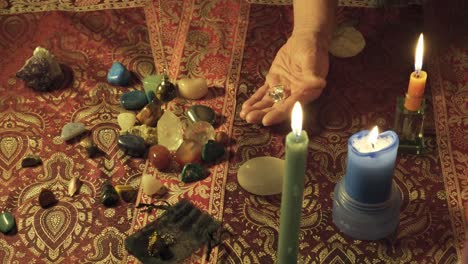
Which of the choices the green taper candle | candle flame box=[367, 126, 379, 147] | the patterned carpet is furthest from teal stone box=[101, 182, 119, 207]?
candle flame box=[367, 126, 379, 147]

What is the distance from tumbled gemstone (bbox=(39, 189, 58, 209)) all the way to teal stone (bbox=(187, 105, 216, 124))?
30 centimetres

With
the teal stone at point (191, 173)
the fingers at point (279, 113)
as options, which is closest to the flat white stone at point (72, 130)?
the teal stone at point (191, 173)

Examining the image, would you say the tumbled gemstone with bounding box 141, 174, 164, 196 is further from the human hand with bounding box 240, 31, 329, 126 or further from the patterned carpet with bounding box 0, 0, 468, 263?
the human hand with bounding box 240, 31, 329, 126

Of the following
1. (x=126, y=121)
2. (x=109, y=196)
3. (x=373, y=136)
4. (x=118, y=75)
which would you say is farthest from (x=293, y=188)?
(x=118, y=75)

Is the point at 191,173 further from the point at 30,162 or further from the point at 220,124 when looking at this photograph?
the point at 30,162

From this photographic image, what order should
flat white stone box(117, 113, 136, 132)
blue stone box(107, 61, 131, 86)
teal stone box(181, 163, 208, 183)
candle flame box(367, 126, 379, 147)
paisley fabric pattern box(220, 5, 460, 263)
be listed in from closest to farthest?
1. candle flame box(367, 126, 379, 147)
2. paisley fabric pattern box(220, 5, 460, 263)
3. teal stone box(181, 163, 208, 183)
4. flat white stone box(117, 113, 136, 132)
5. blue stone box(107, 61, 131, 86)

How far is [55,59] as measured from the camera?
142 cm

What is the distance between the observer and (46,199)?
1.13m

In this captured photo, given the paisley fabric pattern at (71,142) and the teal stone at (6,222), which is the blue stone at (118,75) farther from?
the teal stone at (6,222)

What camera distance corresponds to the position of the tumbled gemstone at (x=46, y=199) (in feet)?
3.71

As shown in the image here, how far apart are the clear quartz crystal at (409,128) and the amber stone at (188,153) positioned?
365 mm

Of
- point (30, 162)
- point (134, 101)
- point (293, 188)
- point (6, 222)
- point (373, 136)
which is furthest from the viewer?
point (134, 101)

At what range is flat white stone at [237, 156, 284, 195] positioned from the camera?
113 centimetres

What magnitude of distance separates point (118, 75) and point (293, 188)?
2.14ft
